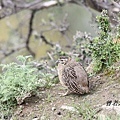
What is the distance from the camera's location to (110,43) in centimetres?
494

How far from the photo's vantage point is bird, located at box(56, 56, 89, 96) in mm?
4602

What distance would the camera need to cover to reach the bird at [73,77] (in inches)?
181

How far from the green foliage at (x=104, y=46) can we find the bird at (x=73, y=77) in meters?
0.36

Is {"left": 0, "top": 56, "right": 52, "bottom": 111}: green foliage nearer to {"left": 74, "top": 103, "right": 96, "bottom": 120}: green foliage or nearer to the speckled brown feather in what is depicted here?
the speckled brown feather

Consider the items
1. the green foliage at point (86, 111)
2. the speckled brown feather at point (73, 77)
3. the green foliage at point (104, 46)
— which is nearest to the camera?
the green foliage at point (86, 111)

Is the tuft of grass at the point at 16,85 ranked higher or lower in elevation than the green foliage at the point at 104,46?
lower

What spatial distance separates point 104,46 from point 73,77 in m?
0.59

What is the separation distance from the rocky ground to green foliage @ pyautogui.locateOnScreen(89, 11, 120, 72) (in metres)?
0.13

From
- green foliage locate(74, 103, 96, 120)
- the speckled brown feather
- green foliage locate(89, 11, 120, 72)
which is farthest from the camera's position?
green foliage locate(89, 11, 120, 72)

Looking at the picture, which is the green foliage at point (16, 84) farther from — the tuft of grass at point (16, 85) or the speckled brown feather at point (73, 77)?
the speckled brown feather at point (73, 77)

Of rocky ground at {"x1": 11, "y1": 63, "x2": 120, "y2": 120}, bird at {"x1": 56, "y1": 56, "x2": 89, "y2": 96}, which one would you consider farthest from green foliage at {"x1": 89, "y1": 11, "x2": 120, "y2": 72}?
bird at {"x1": 56, "y1": 56, "x2": 89, "y2": 96}

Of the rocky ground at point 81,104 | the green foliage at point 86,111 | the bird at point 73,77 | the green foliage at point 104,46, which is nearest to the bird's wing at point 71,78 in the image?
the bird at point 73,77

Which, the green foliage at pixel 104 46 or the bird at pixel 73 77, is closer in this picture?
the bird at pixel 73 77

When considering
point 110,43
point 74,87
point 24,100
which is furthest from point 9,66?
point 110,43
